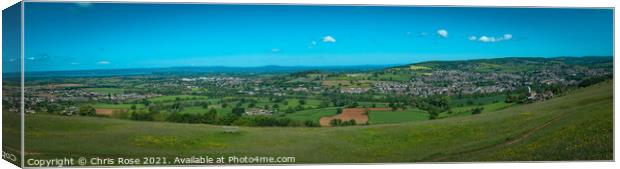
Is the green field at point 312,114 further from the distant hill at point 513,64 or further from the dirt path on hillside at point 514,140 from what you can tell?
the dirt path on hillside at point 514,140

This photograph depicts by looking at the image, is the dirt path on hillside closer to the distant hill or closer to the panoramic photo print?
the panoramic photo print

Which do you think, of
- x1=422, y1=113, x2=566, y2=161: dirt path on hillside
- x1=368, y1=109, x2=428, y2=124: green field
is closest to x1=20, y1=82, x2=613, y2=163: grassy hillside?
x1=422, y1=113, x2=566, y2=161: dirt path on hillside

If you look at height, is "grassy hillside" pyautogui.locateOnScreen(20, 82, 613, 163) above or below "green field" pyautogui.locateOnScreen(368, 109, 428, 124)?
below

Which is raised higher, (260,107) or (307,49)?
(307,49)

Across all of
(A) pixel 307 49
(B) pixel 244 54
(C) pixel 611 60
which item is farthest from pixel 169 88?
(C) pixel 611 60

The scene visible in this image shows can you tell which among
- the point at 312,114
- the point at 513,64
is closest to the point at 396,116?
the point at 312,114


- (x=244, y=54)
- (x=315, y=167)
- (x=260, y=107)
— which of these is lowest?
(x=315, y=167)

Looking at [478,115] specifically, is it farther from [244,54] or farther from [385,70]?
[244,54]
